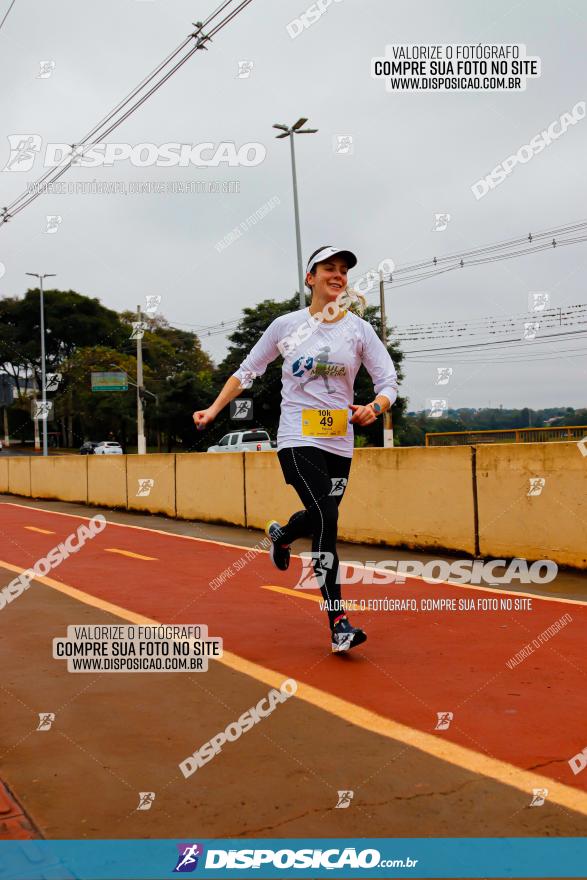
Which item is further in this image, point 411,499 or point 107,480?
point 107,480

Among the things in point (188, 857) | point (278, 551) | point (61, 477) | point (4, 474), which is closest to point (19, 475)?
point (4, 474)

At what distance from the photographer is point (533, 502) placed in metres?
7.79

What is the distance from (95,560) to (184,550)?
146 cm

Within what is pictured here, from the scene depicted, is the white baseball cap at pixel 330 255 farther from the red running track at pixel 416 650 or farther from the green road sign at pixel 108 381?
the green road sign at pixel 108 381

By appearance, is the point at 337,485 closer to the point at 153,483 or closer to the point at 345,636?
the point at 345,636

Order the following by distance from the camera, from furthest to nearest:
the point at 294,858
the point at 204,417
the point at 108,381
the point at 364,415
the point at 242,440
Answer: the point at 108,381, the point at 242,440, the point at 204,417, the point at 364,415, the point at 294,858

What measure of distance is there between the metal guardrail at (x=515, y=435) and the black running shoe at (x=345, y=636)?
1437 cm

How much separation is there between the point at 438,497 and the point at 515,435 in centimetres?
1390

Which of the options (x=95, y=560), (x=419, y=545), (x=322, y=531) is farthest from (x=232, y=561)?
(x=322, y=531)

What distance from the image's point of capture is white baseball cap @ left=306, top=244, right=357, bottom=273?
14.5 ft

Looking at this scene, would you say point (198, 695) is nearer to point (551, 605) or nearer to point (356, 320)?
point (356, 320)

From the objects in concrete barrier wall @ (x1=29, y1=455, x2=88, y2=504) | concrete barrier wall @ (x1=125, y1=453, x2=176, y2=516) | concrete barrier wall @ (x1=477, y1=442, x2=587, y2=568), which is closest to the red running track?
concrete barrier wall @ (x1=477, y1=442, x2=587, y2=568)

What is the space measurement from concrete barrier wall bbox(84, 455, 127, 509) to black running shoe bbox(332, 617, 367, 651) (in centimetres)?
1424

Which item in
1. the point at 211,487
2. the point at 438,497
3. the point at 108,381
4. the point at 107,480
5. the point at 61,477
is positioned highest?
the point at 108,381
